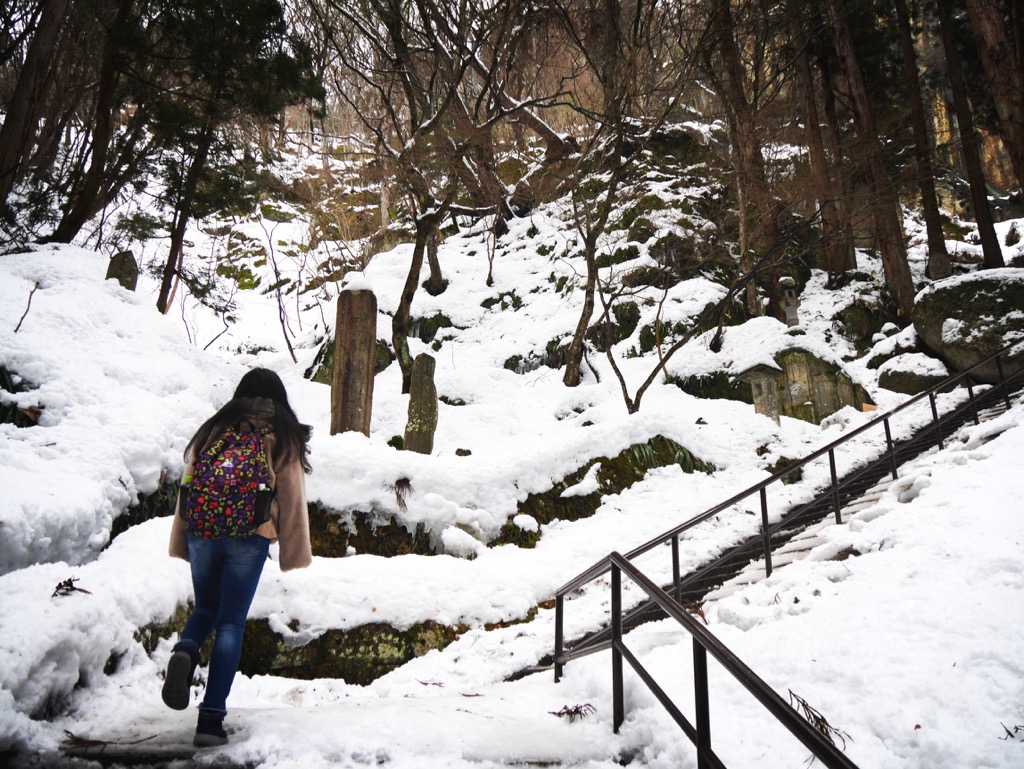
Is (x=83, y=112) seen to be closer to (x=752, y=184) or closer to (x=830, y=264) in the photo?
(x=752, y=184)

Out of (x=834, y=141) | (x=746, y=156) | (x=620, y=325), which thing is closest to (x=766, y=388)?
(x=620, y=325)

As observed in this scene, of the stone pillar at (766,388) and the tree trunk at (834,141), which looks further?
the tree trunk at (834,141)

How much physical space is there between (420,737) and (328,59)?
11.4m

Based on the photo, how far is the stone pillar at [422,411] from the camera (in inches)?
314

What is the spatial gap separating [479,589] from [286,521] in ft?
10.4

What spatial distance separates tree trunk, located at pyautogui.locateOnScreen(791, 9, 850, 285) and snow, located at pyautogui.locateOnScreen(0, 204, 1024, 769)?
7.69 meters

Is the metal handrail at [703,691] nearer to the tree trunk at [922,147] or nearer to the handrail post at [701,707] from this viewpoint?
the handrail post at [701,707]

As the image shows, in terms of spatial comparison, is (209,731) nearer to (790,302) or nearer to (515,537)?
(515,537)

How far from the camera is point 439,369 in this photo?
1441 cm

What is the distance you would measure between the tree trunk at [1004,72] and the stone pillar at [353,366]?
12.5 metres

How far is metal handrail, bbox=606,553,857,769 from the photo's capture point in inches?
49.4

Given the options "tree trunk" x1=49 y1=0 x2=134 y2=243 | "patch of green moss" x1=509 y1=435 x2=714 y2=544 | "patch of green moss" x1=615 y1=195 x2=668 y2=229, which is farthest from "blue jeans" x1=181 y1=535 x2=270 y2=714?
"patch of green moss" x1=615 y1=195 x2=668 y2=229

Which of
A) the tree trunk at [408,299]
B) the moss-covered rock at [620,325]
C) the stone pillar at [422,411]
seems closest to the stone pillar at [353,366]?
the stone pillar at [422,411]

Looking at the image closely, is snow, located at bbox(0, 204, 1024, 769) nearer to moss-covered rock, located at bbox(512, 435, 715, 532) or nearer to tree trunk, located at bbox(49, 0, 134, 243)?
moss-covered rock, located at bbox(512, 435, 715, 532)
